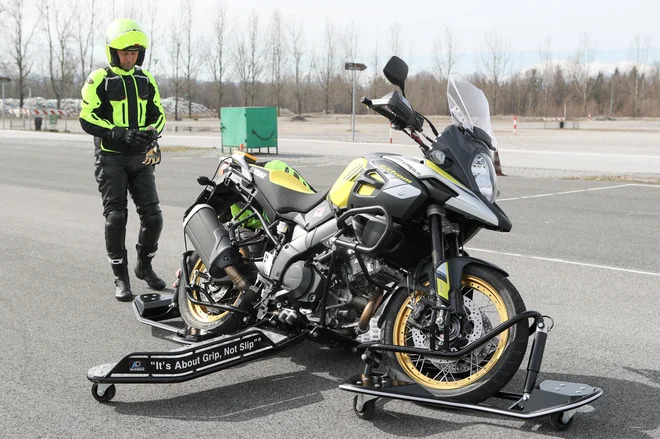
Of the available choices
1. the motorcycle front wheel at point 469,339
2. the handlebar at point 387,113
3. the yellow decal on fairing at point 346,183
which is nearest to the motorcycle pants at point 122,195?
the yellow decal on fairing at point 346,183

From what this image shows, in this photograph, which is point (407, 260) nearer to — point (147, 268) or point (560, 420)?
point (560, 420)

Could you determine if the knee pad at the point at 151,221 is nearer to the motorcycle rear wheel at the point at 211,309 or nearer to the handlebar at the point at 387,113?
the motorcycle rear wheel at the point at 211,309

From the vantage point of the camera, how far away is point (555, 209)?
39.6 feet

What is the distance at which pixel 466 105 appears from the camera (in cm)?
418

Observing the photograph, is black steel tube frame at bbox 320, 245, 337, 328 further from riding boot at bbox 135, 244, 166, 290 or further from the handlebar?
riding boot at bbox 135, 244, 166, 290

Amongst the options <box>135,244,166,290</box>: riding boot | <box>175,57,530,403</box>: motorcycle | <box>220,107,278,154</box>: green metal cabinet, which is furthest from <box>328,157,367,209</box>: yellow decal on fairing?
<box>220,107,278,154</box>: green metal cabinet

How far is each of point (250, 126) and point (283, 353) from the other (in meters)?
21.7

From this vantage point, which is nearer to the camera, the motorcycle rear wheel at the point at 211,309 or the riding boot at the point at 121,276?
the motorcycle rear wheel at the point at 211,309

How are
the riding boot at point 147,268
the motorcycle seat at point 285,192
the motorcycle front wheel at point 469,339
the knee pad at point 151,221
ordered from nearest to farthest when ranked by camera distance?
the motorcycle front wheel at point 469,339 < the motorcycle seat at point 285,192 < the knee pad at point 151,221 < the riding boot at point 147,268

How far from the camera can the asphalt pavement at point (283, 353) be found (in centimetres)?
387

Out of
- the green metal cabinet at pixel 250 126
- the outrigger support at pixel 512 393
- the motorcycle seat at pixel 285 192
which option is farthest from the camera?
the green metal cabinet at pixel 250 126

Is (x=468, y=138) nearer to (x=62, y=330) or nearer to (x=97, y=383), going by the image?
(x=97, y=383)

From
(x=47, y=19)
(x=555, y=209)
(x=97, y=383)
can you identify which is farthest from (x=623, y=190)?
(x=47, y=19)

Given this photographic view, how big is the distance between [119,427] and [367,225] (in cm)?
160
